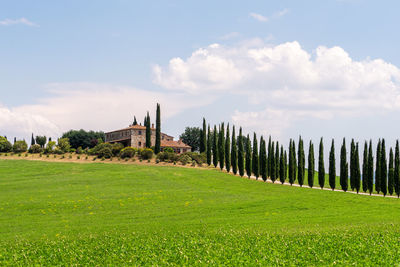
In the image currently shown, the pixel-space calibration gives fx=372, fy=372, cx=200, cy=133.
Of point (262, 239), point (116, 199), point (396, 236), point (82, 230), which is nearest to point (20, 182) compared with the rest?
point (116, 199)

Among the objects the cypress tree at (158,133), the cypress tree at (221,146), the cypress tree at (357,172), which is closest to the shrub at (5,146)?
the cypress tree at (158,133)

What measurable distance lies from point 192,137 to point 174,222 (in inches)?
3000

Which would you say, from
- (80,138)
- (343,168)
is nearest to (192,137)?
(80,138)

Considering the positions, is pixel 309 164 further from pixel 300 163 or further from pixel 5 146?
pixel 5 146

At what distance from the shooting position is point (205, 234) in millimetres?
20688

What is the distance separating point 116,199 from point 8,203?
918cm

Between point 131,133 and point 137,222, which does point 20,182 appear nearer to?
point 137,222

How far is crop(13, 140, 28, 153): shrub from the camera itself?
72.9 metres

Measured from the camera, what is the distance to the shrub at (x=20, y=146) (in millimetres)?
72875

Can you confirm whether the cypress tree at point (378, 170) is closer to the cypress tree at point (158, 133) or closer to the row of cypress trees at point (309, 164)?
the row of cypress trees at point (309, 164)

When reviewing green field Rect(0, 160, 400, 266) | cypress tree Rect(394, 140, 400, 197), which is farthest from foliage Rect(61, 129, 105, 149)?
cypress tree Rect(394, 140, 400, 197)

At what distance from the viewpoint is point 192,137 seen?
10244cm

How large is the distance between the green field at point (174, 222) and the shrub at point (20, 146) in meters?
21.2

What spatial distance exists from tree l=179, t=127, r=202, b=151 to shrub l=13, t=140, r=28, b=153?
1639 inches
